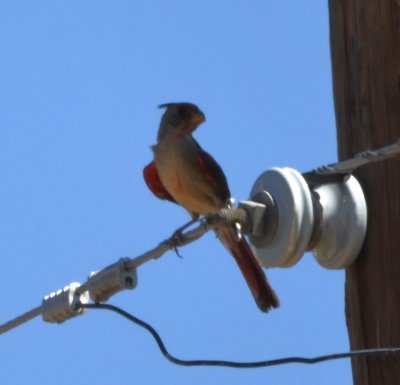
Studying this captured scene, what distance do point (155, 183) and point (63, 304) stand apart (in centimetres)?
256

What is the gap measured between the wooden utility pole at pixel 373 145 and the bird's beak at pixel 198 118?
3.15m

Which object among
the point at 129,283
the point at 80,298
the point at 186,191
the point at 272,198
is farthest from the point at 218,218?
the point at 186,191

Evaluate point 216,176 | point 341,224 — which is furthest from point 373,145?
point 216,176

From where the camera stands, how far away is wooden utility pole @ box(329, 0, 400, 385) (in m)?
2.61

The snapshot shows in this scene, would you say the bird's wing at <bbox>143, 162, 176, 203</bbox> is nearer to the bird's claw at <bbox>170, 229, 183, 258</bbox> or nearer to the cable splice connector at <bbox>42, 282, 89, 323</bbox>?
the bird's claw at <bbox>170, 229, 183, 258</bbox>

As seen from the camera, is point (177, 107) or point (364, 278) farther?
point (177, 107)

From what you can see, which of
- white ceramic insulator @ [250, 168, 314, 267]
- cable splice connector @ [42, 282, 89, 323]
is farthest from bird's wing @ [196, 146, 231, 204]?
Result: white ceramic insulator @ [250, 168, 314, 267]

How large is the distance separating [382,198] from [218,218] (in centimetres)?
43

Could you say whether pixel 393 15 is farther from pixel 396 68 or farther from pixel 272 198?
pixel 272 198

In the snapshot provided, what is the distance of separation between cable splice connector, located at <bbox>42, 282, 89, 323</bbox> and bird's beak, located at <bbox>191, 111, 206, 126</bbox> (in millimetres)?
3059

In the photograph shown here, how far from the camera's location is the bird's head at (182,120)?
240 inches

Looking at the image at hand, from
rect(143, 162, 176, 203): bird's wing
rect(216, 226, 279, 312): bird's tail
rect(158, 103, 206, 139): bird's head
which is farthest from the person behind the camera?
rect(158, 103, 206, 139): bird's head

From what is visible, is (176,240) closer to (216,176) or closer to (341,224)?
(341,224)

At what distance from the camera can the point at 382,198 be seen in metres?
2.68
